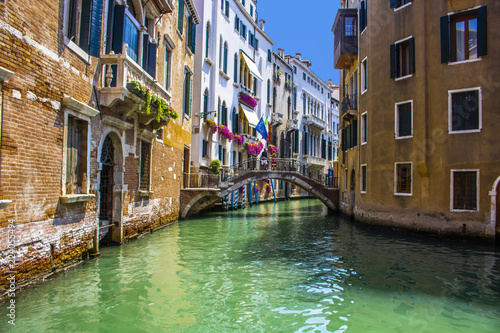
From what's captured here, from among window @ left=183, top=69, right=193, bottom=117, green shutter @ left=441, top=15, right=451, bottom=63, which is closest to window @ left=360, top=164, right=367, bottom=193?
green shutter @ left=441, top=15, right=451, bottom=63

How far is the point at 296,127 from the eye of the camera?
3909 centimetres

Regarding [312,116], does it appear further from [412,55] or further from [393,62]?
[412,55]

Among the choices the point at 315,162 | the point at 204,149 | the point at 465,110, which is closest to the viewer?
the point at 465,110

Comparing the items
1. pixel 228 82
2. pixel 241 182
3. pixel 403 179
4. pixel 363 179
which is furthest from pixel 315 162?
pixel 403 179

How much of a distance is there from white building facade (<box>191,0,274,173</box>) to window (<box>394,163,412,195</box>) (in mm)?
8654

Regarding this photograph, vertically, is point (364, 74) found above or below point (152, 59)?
above

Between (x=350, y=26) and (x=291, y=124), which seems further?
(x=291, y=124)

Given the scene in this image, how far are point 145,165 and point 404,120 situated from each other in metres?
8.91

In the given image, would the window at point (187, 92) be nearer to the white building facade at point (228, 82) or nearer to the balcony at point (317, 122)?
the white building facade at point (228, 82)

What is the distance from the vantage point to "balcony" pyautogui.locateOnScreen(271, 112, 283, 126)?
3422 cm

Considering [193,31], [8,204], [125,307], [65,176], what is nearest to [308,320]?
[125,307]

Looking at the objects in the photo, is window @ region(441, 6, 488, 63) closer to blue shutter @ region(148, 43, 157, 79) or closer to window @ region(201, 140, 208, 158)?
blue shutter @ region(148, 43, 157, 79)

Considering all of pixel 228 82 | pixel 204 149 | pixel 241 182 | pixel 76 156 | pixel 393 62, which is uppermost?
pixel 228 82

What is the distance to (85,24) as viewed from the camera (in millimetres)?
8141
